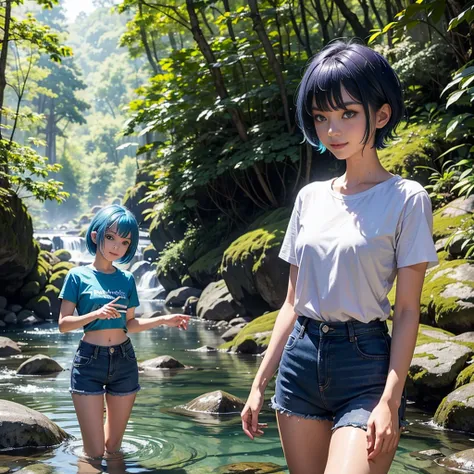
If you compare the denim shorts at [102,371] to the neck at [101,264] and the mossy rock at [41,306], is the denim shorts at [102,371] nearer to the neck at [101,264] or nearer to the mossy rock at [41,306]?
the neck at [101,264]

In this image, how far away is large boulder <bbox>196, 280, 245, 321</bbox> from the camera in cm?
1622

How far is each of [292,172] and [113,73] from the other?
86.4 metres

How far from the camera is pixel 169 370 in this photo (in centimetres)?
982

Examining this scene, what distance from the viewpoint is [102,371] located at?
4469 mm

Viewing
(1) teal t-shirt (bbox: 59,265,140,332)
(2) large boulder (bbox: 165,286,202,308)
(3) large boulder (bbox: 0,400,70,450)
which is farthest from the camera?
(2) large boulder (bbox: 165,286,202,308)

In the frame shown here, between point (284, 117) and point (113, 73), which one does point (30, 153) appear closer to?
point (284, 117)

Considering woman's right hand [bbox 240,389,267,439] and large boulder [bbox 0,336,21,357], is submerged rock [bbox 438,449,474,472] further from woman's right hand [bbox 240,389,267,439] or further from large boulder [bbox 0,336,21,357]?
large boulder [bbox 0,336,21,357]

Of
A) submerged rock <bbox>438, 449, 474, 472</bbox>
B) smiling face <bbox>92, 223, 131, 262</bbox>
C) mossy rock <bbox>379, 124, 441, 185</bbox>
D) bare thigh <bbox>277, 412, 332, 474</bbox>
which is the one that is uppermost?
mossy rock <bbox>379, 124, 441, 185</bbox>

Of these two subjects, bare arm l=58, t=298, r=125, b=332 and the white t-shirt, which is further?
bare arm l=58, t=298, r=125, b=332

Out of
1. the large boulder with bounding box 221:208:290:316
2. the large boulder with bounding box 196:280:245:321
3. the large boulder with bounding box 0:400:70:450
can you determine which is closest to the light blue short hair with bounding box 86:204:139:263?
the large boulder with bounding box 0:400:70:450

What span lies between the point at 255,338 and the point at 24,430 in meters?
5.81

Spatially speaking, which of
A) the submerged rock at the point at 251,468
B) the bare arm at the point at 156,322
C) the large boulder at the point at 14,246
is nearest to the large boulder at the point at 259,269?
the large boulder at the point at 14,246

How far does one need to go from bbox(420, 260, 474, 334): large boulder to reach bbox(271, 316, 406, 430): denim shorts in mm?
5655

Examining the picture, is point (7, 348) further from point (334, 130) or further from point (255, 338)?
point (334, 130)
